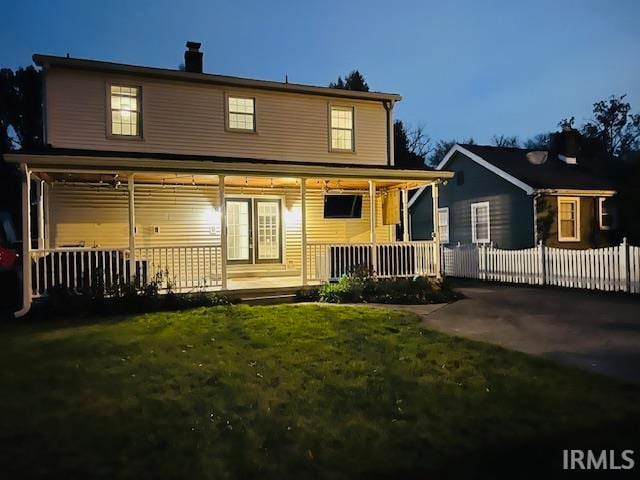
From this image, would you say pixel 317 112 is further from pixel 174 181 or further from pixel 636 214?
pixel 636 214

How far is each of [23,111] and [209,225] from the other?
19.6 meters

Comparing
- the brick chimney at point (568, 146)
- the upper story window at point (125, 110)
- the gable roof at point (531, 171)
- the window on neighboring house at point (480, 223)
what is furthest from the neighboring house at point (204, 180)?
the brick chimney at point (568, 146)

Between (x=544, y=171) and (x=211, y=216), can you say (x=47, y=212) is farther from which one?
(x=544, y=171)

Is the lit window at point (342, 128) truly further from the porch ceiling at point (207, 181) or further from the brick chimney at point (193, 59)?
the brick chimney at point (193, 59)

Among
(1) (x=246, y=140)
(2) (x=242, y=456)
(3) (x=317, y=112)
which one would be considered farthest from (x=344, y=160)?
(2) (x=242, y=456)

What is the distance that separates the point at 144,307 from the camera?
10.6 metres

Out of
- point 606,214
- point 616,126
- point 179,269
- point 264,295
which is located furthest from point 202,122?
point 616,126

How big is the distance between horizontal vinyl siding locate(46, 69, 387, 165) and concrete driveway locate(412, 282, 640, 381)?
19.6 feet

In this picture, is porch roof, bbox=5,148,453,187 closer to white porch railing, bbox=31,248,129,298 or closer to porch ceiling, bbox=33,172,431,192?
porch ceiling, bbox=33,172,431,192

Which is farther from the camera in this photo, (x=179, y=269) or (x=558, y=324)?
(x=179, y=269)

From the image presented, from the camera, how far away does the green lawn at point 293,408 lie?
12.9 feet

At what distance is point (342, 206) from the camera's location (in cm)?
1609

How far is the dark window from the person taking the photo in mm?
15938

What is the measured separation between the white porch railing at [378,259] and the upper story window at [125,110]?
17.6 feet
